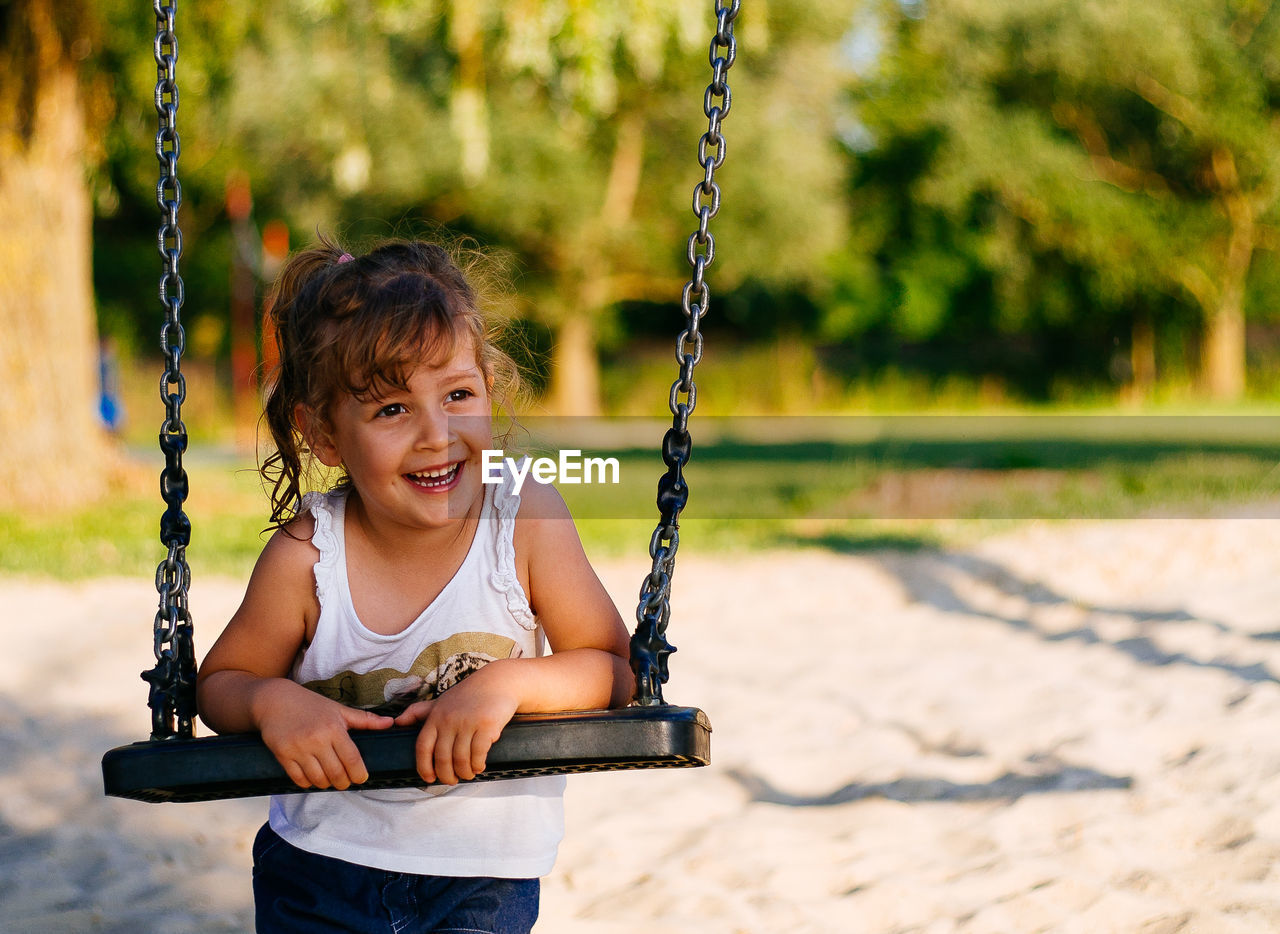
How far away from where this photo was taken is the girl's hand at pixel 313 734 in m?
1.48

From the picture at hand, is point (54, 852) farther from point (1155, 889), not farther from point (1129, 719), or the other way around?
point (1129, 719)

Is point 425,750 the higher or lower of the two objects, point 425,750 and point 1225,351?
the lower

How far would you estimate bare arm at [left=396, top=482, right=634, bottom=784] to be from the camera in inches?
60.8

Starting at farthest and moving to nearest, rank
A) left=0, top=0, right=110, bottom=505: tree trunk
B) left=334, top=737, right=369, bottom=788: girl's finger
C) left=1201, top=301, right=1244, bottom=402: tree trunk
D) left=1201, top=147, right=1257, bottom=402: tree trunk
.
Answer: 1. left=1201, top=301, right=1244, bottom=402: tree trunk
2. left=1201, top=147, right=1257, bottom=402: tree trunk
3. left=0, top=0, right=110, bottom=505: tree trunk
4. left=334, top=737, right=369, bottom=788: girl's finger

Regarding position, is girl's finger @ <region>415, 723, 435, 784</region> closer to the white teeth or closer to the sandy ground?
the white teeth

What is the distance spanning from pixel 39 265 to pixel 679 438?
700 cm

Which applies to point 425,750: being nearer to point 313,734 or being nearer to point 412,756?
point 412,756

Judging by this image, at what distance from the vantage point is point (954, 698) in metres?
4.02

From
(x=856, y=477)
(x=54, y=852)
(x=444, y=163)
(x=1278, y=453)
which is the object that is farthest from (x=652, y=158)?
(x=54, y=852)

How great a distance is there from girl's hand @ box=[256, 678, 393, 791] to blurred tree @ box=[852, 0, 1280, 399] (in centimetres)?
1922

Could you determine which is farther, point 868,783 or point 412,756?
point 868,783

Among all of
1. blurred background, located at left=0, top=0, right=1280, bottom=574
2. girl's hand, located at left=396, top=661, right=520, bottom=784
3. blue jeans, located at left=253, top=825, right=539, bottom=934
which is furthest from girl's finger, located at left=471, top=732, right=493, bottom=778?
blurred background, located at left=0, top=0, right=1280, bottom=574

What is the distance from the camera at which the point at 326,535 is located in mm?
1683

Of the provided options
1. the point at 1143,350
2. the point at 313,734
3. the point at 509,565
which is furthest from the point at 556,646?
the point at 1143,350
